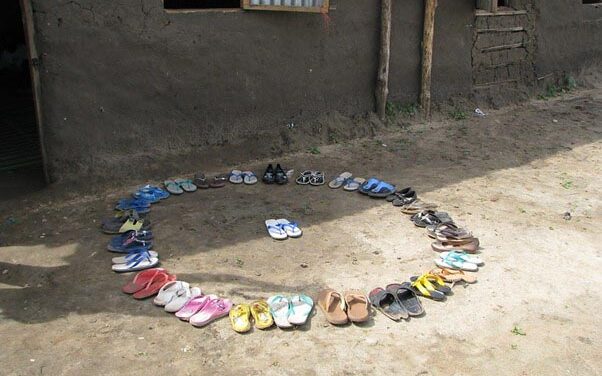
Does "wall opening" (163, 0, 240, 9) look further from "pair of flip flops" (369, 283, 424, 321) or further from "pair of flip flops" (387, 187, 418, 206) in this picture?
"pair of flip flops" (369, 283, 424, 321)

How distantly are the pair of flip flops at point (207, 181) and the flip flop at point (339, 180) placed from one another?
1151 millimetres

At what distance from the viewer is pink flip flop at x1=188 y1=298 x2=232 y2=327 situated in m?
3.89

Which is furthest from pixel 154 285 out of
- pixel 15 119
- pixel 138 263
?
pixel 15 119

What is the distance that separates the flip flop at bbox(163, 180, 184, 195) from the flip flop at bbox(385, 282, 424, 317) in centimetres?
258

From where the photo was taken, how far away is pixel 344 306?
13.4 ft

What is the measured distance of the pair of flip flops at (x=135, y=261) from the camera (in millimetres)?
4512

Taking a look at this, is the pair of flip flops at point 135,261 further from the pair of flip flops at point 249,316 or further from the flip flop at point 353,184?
the flip flop at point 353,184

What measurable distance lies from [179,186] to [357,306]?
2711 mm

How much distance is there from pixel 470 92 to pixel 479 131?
3.05 ft

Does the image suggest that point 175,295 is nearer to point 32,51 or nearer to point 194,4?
point 32,51

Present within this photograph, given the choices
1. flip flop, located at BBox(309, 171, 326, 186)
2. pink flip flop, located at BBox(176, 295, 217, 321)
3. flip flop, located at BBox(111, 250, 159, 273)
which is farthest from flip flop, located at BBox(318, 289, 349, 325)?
flip flop, located at BBox(309, 171, 326, 186)

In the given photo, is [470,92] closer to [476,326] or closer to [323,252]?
[323,252]

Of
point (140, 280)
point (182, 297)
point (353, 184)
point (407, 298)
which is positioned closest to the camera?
point (182, 297)

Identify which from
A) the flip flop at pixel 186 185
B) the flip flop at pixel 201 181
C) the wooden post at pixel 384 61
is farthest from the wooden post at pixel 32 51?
the wooden post at pixel 384 61
